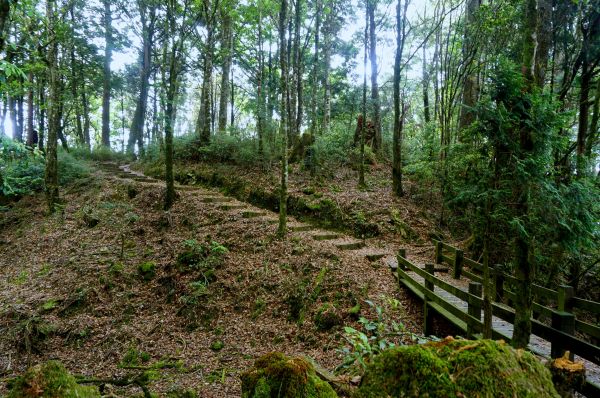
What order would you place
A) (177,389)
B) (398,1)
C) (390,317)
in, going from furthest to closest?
(398,1), (390,317), (177,389)

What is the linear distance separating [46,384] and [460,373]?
7.50ft

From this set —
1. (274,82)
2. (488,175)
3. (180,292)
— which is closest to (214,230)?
(180,292)

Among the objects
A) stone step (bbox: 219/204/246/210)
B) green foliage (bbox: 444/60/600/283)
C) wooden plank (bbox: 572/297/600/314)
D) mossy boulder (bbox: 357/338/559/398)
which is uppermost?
Answer: green foliage (bbox: 444/60/600/283)

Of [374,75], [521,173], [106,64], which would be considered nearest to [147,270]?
[521,173]

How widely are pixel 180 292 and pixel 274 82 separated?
13.2 m

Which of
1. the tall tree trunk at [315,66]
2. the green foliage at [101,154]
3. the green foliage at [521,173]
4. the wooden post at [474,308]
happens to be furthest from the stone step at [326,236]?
the green foliage at [101,154]

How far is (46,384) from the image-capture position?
1.86 meters

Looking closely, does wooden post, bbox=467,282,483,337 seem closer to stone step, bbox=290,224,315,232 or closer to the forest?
the forest

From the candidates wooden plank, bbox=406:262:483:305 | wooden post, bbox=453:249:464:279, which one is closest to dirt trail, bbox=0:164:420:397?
wooden plank, bbox=406:262:483:305

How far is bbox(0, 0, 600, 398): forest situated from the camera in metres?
3.71

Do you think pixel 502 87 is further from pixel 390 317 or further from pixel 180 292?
pixel 180 292

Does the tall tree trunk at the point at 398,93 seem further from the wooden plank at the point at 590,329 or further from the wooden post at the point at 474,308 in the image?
the wooden plank at the point at 590,329

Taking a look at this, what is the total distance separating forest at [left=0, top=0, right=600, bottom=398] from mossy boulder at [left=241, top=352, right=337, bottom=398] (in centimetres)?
1

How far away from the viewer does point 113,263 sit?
9.19 m
